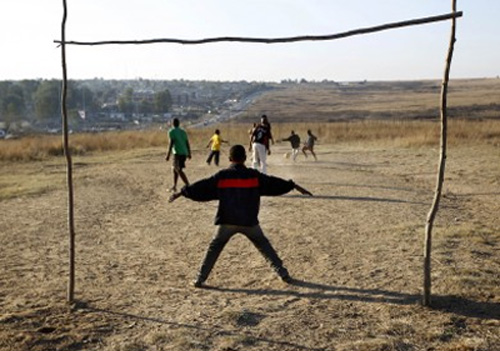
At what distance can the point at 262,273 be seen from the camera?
6844 mm

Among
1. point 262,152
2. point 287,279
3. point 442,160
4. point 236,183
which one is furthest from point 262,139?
point 442,160

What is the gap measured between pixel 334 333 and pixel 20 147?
76.5 feet

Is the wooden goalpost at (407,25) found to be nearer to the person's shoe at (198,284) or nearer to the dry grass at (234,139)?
the person's shoe at (198,284)

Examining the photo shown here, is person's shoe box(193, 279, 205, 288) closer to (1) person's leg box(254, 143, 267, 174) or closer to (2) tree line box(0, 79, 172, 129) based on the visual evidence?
(1) person's leg box(254, 143, 267, 174)

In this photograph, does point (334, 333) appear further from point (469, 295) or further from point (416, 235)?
point (416, 235)

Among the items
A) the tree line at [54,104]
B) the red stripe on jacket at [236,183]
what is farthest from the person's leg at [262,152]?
the tree line at [54,104]

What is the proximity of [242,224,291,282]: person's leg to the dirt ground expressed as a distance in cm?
16

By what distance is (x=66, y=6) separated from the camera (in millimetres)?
5473

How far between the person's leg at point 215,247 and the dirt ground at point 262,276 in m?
0.19

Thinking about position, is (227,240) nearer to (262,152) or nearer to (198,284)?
(198,284)

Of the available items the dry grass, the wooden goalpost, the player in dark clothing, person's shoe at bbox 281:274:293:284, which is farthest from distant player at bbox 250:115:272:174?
the dry grass

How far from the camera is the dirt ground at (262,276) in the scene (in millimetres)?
4980

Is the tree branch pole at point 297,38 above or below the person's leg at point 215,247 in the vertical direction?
above

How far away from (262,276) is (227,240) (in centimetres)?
91
